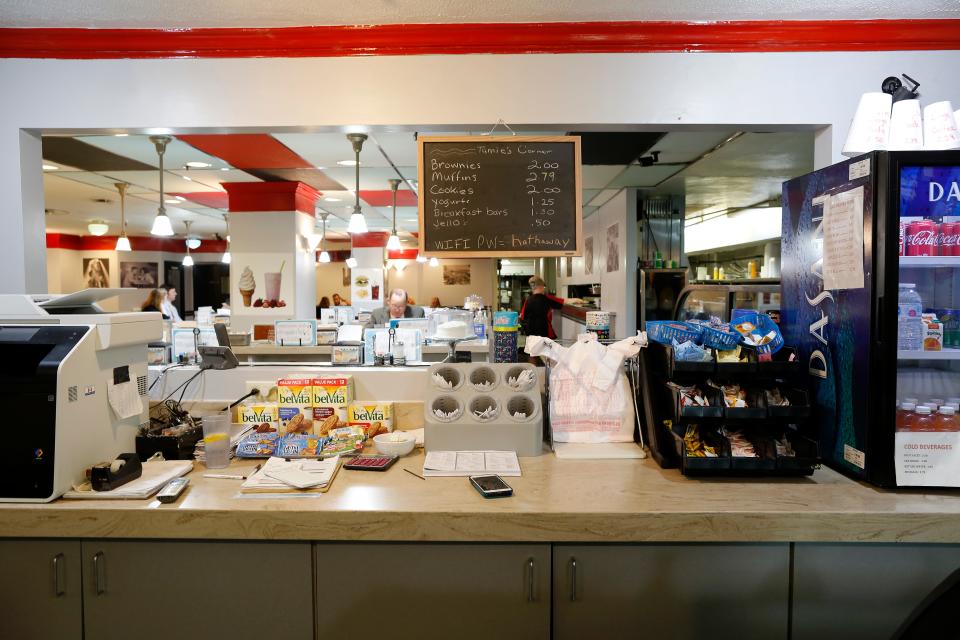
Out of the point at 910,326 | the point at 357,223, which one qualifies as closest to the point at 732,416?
the point at 910,326

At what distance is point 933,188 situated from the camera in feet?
6.16

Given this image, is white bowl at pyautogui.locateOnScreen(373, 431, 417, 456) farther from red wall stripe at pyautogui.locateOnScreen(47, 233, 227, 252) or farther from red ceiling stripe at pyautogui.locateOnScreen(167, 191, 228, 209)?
red wall stripe at pyautogui.locateOnScreen(47, 233, 227, 252)

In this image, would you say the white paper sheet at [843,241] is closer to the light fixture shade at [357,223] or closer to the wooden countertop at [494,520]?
the wooden countertop at [494,520]

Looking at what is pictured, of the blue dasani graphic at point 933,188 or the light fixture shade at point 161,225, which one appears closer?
the blue dasani graphic at point 933,188

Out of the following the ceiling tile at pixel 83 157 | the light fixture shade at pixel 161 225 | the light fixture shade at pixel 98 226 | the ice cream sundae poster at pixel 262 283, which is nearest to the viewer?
the ceiling tile at pixel 83 157

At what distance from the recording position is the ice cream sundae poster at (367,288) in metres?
11.6

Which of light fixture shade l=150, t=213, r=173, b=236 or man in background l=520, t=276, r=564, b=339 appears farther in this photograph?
man in background l=520, t=276, r=564, b=339

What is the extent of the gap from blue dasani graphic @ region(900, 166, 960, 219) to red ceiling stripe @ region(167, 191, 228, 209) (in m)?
7.90

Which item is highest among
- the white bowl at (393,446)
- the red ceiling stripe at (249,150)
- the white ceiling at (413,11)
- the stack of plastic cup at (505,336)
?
the red ceiling stripe at (249,150)

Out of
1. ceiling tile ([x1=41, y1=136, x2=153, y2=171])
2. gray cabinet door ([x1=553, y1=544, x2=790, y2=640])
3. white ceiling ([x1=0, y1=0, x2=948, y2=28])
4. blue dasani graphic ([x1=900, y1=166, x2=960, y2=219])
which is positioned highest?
ceiling tile ([x1=41, y1=136, x2=153, y2=171])

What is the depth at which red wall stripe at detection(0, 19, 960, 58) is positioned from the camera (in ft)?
7.67

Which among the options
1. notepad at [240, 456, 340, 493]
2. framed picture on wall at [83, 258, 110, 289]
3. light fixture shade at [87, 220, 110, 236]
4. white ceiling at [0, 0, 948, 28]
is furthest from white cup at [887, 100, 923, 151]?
framed picture on wall at [83, 258, 110, 289]

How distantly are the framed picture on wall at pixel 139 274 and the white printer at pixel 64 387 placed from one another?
14.2 meters

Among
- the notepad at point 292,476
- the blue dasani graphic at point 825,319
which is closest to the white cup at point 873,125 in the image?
the blue dasani graphic at point 825,319
